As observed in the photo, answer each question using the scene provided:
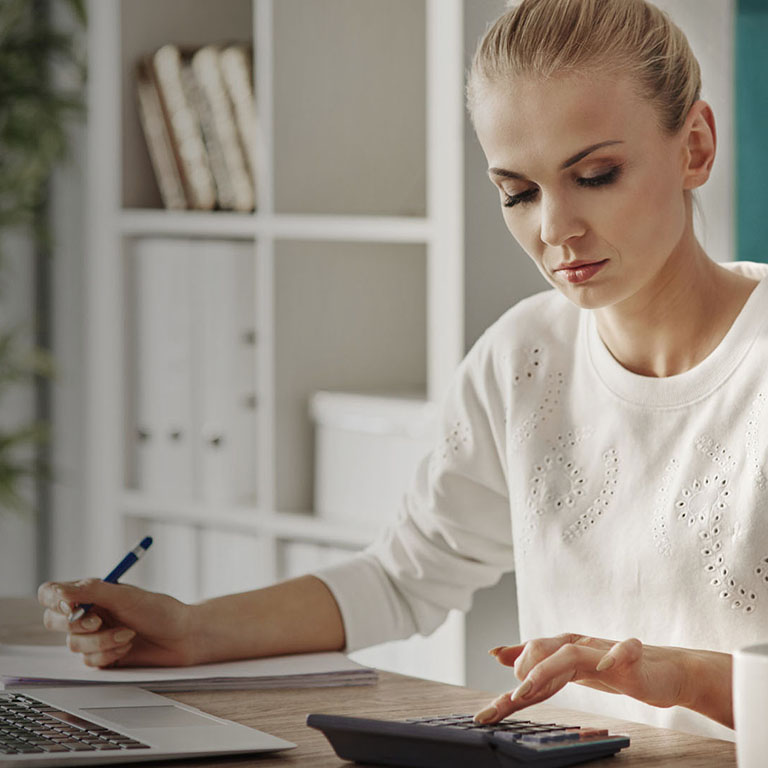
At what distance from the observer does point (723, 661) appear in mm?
1116

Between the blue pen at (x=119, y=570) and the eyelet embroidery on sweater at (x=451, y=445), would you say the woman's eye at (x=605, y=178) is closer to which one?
the eyelet embroidery on sweater at (x=451, y=445)

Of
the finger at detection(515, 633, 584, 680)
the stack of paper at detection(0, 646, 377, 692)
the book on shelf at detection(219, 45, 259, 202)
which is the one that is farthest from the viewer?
the book on shelf at detection(219, 45, 259, 202)

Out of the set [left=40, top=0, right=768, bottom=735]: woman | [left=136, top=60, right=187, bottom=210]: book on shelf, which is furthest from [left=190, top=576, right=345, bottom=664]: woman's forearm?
[left=136, top=60, right=187, bottom=210]: book on shelf

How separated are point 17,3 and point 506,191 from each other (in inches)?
77.3

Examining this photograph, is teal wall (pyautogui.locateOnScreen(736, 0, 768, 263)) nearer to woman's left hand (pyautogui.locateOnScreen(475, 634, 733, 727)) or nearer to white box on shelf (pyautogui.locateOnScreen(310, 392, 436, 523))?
white box on shelf (pyautogui.locateOnScreen(310, 392, 436, 523))

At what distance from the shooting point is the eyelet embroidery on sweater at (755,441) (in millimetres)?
1307

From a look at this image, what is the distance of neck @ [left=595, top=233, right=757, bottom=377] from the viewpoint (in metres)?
1.41

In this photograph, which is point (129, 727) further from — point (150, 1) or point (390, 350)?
point (150, 1)

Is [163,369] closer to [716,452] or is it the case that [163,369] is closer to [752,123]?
[752,123]

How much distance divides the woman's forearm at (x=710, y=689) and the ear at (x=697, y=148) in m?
0.48

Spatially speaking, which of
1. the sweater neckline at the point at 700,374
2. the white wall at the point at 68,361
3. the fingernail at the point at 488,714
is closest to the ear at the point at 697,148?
the sweater neckline at the point at 700,374

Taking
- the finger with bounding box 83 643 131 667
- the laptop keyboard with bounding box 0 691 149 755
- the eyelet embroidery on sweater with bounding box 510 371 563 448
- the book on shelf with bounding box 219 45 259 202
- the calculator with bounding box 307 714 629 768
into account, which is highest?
the book on shelf with bounding box 219 45 259 202

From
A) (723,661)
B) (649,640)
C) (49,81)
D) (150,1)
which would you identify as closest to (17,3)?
(49,81)

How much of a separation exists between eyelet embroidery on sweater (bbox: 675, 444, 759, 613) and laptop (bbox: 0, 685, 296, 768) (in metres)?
0.48
